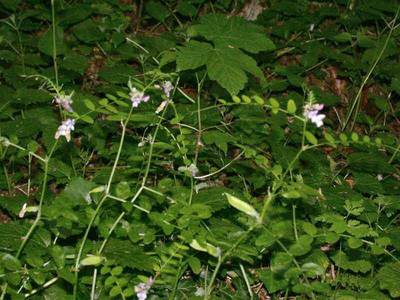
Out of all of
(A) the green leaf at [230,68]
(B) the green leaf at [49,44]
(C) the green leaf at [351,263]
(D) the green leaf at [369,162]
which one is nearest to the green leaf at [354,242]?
(C) the green leaf at [351,263]

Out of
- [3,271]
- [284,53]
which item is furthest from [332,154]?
[3,271]

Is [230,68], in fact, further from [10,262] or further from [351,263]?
[10,262]

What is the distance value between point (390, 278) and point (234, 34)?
113cm

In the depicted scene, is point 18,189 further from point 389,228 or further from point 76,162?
point 389,228

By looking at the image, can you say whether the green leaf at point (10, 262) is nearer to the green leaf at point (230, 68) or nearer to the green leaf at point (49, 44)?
the green leaf at point (230, 68)

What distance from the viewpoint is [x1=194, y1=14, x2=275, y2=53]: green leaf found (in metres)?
2.40

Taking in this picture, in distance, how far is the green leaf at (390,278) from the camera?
2.01m

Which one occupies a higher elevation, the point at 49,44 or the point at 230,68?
the point at 230,68

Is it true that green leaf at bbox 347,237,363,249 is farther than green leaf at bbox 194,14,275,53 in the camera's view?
No

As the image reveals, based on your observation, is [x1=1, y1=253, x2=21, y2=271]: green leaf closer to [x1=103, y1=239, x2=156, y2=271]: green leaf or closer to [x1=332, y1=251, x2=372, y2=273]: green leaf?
[x1=103, y1=239, x2=156, y2=271]: green leaf

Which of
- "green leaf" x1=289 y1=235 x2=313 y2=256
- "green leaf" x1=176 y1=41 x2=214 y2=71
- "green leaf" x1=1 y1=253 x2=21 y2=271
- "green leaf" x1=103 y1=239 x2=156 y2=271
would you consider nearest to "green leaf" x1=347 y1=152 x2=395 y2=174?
"green leaf" x1=176 y1=41 x2=214 y2=71

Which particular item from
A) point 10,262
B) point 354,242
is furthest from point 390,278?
point 10,262

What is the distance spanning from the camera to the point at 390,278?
80.9 inches

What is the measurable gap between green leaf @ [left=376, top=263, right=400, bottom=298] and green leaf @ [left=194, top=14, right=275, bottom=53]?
97 cm
